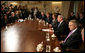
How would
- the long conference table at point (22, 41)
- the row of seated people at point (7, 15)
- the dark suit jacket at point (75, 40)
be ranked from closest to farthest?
the long conference table at point (22, 41) → the dark suit jacket at point (75, 40) → the row of seated people at point (7, 15)

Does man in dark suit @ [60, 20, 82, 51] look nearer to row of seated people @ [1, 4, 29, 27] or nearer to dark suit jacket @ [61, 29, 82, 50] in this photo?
dark suit jacket @ [61, 29, 82, 50]

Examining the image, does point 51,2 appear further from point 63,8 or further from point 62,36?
point 62,36

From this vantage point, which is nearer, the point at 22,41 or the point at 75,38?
the point at 75,38

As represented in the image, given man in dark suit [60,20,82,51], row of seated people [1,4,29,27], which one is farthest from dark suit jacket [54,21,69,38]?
row of seated people [1,4,29,27]

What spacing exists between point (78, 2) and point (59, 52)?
39.1 ft

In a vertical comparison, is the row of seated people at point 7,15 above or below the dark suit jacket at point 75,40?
above

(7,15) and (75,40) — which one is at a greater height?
(7,15)

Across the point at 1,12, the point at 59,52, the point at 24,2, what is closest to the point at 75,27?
the point at 59,52

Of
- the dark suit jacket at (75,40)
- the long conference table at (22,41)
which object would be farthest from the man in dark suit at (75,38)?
the long conference table at (22,41)

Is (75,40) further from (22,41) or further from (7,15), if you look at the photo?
(7,15)

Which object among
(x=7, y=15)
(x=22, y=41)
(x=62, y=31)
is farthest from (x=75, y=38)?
(x=7, y=15)

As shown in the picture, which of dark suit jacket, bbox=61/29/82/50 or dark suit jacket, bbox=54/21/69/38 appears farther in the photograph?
dark suit jacket, bbox=54/21/69/38

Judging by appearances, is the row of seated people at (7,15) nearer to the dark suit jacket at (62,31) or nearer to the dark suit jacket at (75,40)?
the dark suit jacket at (62,31)

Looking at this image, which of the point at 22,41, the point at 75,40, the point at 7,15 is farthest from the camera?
the point at 7,15
